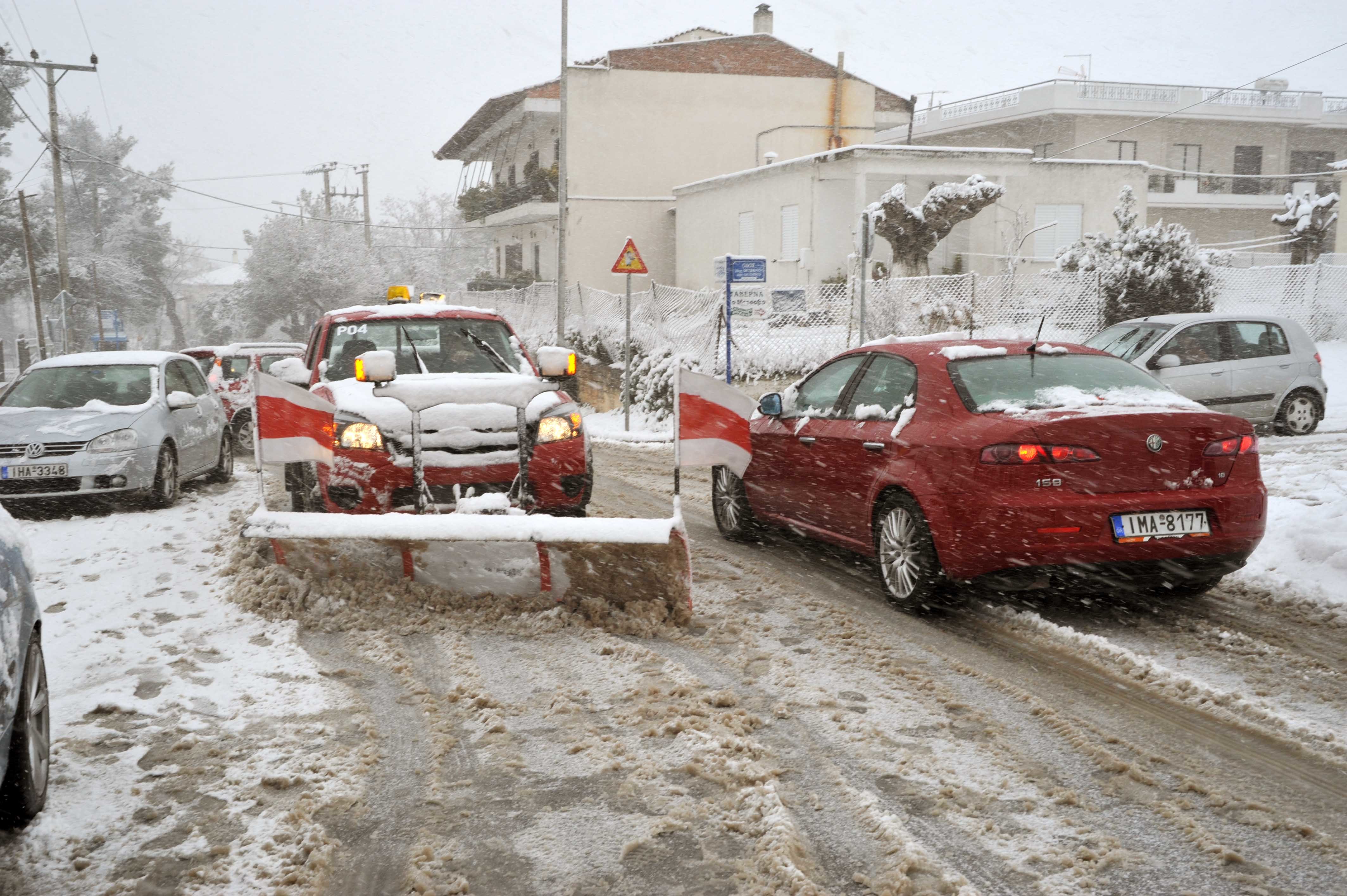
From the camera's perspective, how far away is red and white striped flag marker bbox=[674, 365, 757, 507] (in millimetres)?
6273

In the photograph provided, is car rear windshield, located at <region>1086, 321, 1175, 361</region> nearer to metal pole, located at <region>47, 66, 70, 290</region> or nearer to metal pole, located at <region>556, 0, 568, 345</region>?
metal pole, located at <region>556, 0, 568, 345</region>

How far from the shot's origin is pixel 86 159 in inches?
2606

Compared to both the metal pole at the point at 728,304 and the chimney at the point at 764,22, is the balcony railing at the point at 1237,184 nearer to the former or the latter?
the chimney at the point at 764,22

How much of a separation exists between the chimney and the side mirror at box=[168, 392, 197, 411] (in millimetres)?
35183

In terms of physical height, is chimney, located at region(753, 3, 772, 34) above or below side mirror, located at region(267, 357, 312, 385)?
above

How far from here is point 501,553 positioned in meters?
5.79

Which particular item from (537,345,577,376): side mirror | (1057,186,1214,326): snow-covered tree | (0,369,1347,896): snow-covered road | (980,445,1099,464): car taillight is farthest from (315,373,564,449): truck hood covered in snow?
(1057,186,1214,326): snow-covered tree

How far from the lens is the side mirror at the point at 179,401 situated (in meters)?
11.0

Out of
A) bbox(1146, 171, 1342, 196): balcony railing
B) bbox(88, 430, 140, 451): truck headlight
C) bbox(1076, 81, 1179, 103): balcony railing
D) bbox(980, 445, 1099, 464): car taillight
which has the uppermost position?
bbox(1076, 81, 1179, 103): balcony railing

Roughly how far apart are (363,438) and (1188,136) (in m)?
44.5

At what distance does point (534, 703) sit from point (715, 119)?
34.1m

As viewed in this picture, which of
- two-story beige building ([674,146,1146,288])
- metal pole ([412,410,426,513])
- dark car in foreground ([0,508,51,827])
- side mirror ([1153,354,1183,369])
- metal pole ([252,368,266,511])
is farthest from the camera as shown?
two-story beige building ([674,146,1146,288])

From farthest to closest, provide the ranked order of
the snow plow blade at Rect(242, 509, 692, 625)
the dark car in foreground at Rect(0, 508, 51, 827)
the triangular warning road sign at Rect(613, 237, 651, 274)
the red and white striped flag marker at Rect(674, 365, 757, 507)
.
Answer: the triangular warning road sign at Rect(613, 237, 651, 274)
the red and white striped flag marker at Rect(674, 365, 757, 507)
the snow plow blade at Rect(242, 509, 692, 625)
the dark car in foreground at Rect(0, 508, 51, 827)

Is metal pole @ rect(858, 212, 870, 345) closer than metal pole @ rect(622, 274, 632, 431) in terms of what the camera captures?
Yes
